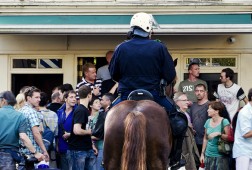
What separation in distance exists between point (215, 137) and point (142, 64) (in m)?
5.44

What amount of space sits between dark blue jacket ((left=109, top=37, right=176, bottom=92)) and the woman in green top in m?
5.02

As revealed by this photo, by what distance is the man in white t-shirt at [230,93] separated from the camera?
1870 centimetres

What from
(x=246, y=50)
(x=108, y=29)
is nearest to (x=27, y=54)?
(x=108, y=29)

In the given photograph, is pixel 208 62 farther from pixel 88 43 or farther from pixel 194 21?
pixel 88 43

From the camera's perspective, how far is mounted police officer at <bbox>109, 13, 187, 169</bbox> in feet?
39.1

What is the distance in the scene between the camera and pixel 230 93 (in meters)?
18.8

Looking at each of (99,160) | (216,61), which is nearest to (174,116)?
(99,160)

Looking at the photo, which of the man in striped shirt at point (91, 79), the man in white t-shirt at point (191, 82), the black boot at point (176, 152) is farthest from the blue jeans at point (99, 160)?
the black boot at point (176, 152)

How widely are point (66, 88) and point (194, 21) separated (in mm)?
3400

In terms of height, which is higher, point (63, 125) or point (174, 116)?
point (174, 116)

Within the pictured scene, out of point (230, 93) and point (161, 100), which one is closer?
point (161, 100)

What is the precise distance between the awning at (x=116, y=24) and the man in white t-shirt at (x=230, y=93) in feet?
3.65

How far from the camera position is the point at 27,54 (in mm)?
21359

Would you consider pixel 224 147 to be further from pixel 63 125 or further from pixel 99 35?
pixel 99 35
